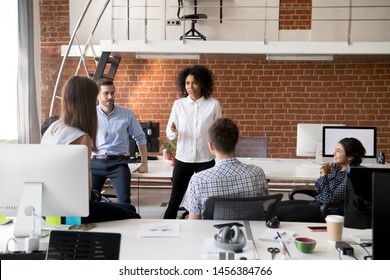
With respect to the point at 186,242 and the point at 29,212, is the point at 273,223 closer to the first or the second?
the point at 186,242

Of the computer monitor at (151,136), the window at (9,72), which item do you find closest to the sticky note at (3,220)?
the computer monitor at (151,136)

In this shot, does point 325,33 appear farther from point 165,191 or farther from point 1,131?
point 1,131

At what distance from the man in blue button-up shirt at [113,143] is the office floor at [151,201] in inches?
57.0

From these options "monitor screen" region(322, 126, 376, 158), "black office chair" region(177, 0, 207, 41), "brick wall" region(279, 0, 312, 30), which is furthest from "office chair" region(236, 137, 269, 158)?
"brick wall" region(279, 0, 312, 30)

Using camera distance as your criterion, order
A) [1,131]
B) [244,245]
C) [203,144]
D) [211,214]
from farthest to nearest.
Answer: [1,131] < [203,144] < [211,214] < [244,245]

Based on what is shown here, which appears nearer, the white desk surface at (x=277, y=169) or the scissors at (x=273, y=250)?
the scissors at (x=273, y=250)

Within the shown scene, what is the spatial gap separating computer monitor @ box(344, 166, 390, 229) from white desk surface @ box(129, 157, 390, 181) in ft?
5.94

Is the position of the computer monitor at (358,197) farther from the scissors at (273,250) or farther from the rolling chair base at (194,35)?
the rolling chair base at (194,35)

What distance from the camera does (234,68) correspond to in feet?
21.4

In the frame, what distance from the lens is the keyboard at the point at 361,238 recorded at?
6.65 feet

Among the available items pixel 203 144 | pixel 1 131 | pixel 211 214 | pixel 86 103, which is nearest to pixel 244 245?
pixel 211 214

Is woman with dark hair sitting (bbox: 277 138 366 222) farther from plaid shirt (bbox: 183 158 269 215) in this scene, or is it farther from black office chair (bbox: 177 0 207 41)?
black office chair (bbox: 177 0 207 41)

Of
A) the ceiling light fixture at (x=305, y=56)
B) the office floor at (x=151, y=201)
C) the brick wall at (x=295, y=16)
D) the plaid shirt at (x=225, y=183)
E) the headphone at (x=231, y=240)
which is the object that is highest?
the brick wall at (x=295, y=16)

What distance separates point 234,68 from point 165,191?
219 centimetres
